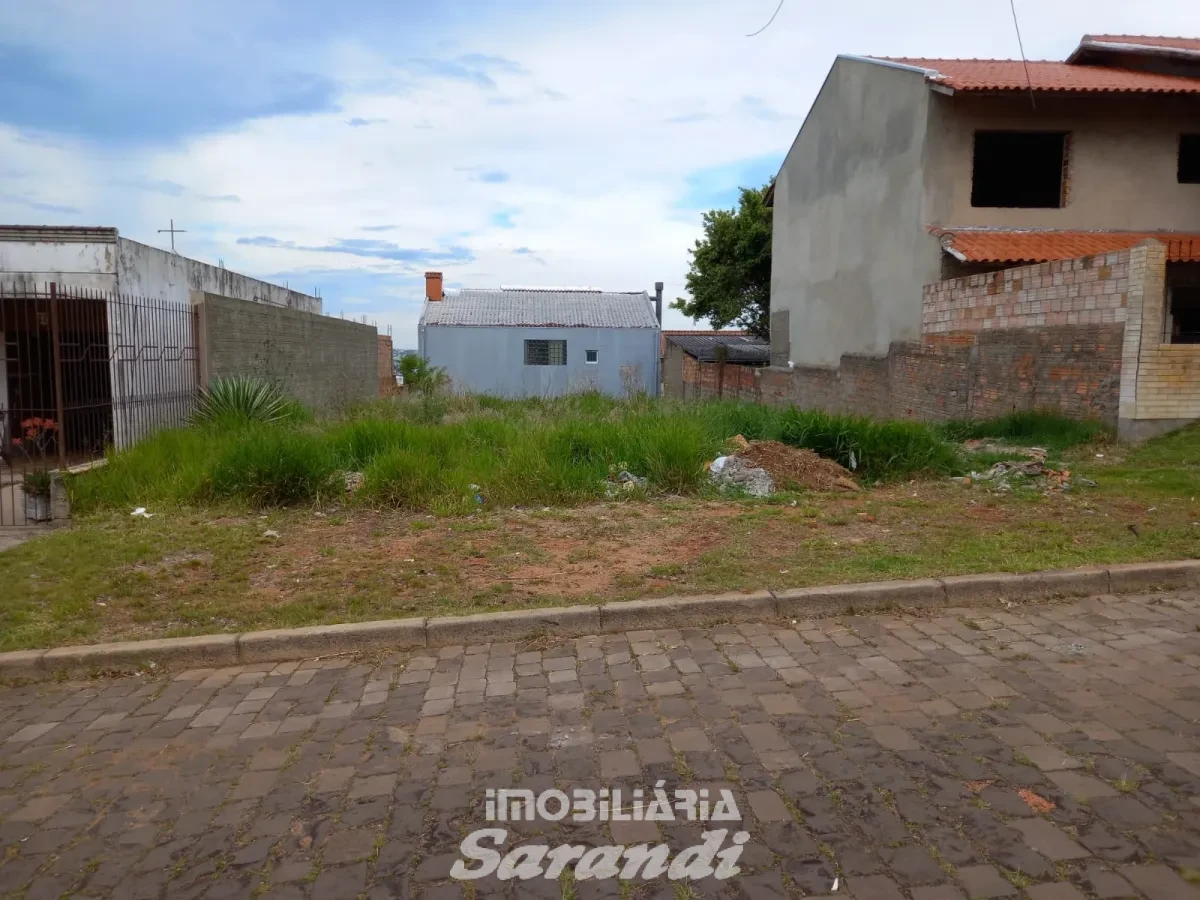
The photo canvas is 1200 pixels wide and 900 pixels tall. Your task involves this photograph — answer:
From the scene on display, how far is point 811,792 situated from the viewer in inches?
118

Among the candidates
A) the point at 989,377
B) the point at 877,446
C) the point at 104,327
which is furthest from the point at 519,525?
the point at 989,377

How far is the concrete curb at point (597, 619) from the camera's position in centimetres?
437

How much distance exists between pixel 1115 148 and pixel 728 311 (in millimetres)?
11974

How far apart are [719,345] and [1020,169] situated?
513 inches

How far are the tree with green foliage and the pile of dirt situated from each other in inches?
694

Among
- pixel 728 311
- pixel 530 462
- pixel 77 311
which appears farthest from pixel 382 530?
pixel 728 311

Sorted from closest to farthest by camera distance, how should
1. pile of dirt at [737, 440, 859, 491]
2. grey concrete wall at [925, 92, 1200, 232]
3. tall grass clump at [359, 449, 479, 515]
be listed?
tall grass clump at [359, 449, 479, 515], pile of dirt at [737, 440, 859, 491], grey concrete wall at [925, 92, 1200, 232]

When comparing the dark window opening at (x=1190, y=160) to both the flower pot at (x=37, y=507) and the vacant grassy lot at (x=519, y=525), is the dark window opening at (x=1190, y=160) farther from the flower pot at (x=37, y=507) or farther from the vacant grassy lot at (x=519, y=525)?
the flower pot at (x=37, y=507)

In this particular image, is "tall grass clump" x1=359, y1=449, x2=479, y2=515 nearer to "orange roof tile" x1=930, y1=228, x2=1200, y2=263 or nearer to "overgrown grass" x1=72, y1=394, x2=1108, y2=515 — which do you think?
"overgrown grass" x1=72, y1=394, x2=1108, y2=515

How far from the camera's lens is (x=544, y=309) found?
110ft

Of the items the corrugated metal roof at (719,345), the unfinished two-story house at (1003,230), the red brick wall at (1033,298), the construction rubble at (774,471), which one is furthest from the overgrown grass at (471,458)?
the corrugated metal roof at (719,345)

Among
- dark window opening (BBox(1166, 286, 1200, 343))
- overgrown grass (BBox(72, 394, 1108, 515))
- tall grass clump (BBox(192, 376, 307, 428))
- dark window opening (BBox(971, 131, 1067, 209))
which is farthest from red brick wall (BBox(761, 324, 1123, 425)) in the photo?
tall grass clump (BBox(192, 376, 307, 428))

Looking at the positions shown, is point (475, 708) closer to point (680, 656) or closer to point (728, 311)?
point (680, 656)

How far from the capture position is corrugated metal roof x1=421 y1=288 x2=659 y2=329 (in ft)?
106
